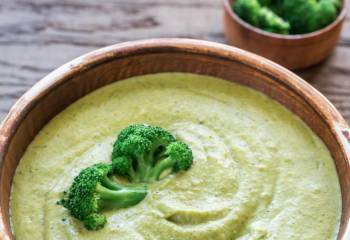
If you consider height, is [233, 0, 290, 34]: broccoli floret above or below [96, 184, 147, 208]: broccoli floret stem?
above

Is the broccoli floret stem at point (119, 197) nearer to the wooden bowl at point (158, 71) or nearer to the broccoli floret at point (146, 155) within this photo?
the broccoli floret at point (146, 155)

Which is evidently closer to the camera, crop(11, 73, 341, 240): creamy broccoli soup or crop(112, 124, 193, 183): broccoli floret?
crop(11, 73, 341, 240): creamy broccoli soup

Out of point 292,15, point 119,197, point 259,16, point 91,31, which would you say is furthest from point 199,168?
point 91,31

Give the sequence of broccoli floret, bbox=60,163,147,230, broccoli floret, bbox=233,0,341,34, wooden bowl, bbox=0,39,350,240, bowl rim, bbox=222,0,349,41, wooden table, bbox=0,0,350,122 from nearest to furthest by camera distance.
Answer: broccoli floret, bbox=60,163,147,230
wooden bowl, bbox=0,39,350,240
bowl rim, bbox=222,0,349,41
broccoli floret, bbox=233,0,341,34
wooden table, bbox=0,0,350,122

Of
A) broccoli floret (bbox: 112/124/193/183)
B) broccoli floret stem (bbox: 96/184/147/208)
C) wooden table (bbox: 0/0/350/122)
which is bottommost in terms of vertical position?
wooden table (bbox: 0/0/350/122)

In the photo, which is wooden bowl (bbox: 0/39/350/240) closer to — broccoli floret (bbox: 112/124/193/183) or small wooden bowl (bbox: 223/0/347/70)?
broccoli floret (bbox: 112/124/193/183)

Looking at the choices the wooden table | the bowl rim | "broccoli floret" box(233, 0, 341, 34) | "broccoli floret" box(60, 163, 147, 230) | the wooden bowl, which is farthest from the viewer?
the wooden table

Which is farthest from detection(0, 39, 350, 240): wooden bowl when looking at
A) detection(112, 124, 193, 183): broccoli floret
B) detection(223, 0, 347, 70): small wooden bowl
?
detection(223, 0, 347, 70): small wooden bowl

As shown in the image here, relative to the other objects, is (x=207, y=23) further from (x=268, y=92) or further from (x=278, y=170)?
(x=278, y=170)
